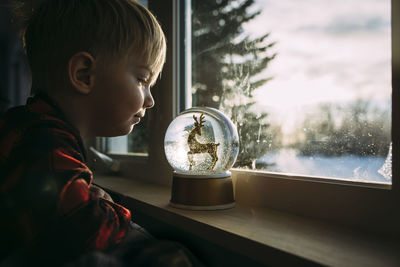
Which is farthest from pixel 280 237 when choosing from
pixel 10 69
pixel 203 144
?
pixel 10 69

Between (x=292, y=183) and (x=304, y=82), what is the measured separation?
0.27 m

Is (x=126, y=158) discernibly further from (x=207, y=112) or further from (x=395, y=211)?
(x=395, y=211)

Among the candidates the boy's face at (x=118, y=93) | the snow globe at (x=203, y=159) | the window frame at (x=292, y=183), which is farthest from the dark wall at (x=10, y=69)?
the snow globe at (x=203, y=159)

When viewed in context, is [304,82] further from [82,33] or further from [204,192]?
[82,33]

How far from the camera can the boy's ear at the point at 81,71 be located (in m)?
0.72

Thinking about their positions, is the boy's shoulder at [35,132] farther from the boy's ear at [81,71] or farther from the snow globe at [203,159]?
the snow globe at [203,159]

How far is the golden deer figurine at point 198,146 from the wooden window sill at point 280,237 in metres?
0.13

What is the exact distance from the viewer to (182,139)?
0.82 m

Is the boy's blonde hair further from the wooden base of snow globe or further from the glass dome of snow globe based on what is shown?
the wooden base of snow globe

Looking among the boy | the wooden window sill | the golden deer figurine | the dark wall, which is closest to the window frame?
the wooden window sill

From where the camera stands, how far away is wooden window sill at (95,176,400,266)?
50 centimetres

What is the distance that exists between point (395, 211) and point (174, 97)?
0.77 meters

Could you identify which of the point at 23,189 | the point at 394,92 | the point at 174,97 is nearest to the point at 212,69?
the point at 174,97

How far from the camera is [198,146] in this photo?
790 mm
